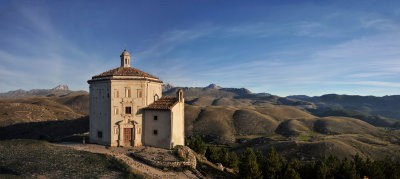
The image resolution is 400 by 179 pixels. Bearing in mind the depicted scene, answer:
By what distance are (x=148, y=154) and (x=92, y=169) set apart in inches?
260

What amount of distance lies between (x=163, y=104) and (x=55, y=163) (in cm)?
1339

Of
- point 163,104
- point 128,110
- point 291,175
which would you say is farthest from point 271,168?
point 128,110

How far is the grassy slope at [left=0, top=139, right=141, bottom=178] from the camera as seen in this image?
17.2 meters

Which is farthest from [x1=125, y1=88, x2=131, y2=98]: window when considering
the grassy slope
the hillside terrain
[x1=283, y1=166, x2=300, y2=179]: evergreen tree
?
the hillside terrain

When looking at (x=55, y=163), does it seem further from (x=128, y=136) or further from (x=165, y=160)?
(x=165, y=160)

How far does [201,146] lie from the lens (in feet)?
117

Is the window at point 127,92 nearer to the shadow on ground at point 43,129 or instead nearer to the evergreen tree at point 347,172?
the evergreen tree at point 347,172

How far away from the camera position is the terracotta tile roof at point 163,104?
2784 cm

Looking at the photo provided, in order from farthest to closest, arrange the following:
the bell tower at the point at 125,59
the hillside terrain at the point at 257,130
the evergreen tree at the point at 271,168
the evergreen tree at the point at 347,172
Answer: the hillside terrain at the point at 257,130 < the bell tower at the point at 125,59 < the evergreen tree at the point at 271,168 < the evergreen tree at the point at 347,172

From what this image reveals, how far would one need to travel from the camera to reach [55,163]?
19.1 m

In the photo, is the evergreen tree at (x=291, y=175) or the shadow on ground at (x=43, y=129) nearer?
the evergreen tree at (x=291, y=175)

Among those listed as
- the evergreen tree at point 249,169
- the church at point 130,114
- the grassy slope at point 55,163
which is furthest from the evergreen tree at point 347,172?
the grassy slope at point 55,163

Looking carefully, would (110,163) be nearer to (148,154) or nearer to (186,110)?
(148,154)

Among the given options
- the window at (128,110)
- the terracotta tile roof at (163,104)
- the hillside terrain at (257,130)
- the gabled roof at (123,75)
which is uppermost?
the gabled roof at (123,75)
